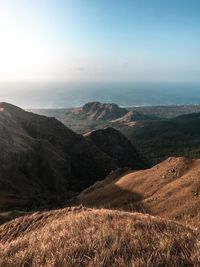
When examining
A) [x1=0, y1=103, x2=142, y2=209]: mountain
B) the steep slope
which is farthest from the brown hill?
the steep slope

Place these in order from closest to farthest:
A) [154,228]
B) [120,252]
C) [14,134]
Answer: [120,252]
[154,228]
[14,134]

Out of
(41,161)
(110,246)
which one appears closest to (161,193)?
(110,246)

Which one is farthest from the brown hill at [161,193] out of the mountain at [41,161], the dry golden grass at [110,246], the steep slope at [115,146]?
the steep slope at [115,146]

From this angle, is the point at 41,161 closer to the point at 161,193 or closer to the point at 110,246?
the point at 161,193

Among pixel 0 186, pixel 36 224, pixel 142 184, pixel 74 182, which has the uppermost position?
pixel 36 224

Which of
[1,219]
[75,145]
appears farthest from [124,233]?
[75,145]

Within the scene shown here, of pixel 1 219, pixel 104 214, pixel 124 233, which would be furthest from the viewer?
pixel 1 219

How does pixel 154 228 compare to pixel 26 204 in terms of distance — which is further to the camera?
pixel 26 204

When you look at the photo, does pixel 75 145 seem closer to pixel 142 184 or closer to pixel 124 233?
pixel 142 184

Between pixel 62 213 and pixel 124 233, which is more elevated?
pixel 124 233
